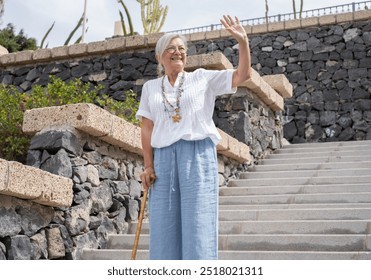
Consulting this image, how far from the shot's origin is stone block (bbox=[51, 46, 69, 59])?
8.55 meters

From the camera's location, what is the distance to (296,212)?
5.33 metres

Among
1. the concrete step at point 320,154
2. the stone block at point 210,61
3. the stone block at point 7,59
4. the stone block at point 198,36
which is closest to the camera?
the stone block at point 210,61

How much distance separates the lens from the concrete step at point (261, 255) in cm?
417

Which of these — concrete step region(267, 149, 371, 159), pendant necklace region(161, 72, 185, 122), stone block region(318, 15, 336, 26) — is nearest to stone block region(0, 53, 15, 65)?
concrete step region(267, 149, 371, 159)

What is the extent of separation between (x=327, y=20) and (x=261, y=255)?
8.08 meters

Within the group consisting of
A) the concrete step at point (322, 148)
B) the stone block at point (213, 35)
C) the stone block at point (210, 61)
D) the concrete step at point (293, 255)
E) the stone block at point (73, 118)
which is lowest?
the concrete step at point (293, 255)

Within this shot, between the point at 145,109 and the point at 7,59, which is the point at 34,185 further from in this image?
the point at 7,59

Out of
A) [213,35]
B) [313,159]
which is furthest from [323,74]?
[313,159]

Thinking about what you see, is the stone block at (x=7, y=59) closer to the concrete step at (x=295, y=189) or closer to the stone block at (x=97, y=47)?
the stone block at (x=97, y=47)

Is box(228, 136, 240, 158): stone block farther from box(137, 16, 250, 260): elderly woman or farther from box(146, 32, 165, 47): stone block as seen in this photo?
box(137, 16, 250, 260): elderly woman

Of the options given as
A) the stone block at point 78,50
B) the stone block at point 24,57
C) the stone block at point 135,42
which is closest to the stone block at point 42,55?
the stone block at point 24,57

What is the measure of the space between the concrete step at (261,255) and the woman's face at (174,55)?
6.37 ft

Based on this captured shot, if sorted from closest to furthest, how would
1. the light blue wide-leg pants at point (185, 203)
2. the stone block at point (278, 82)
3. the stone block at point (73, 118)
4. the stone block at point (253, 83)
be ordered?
the light blue wide-leg pants at point (185, 203)
the stone block at point (73, 118)
the stone block at point (253, 83)
the stone block at point (278, 82)

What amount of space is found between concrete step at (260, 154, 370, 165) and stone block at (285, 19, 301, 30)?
4.58 m
